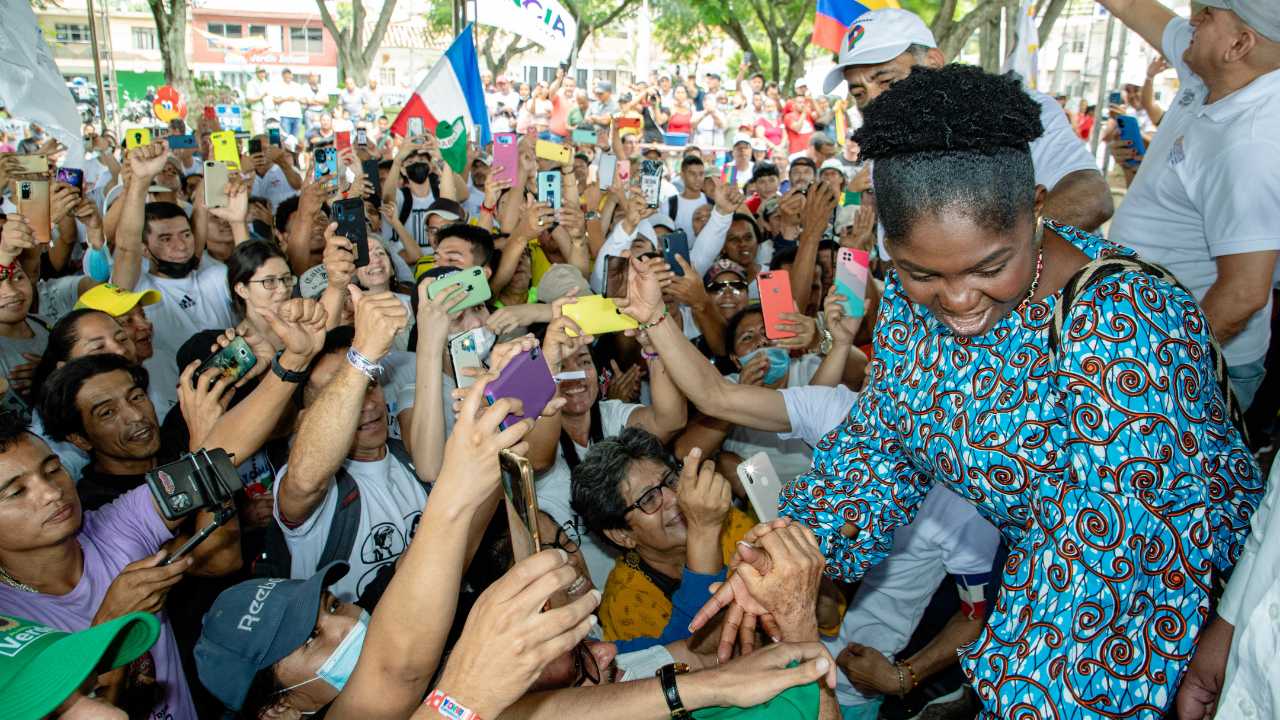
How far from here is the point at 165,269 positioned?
524 centimetres

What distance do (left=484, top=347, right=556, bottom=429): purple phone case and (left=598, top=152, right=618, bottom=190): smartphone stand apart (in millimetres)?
5524

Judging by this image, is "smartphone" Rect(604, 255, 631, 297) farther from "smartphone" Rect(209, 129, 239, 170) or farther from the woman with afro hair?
the woman with afro hair

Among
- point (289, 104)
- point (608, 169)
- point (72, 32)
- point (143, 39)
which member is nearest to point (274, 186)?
point (608, 169)

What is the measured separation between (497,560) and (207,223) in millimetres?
4281

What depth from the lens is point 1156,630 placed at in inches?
57.4

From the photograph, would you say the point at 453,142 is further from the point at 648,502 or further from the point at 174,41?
the point at 174,41

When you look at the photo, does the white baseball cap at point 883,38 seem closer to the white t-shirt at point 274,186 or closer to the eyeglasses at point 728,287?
the eyeglasses at point 728,287

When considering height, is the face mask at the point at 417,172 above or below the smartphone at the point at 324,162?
below

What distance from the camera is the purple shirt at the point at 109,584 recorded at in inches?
93.7

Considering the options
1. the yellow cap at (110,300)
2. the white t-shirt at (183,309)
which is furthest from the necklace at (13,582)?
the white t-shirt at (183,309)

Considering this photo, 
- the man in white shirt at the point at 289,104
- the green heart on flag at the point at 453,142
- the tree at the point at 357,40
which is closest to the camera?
the green heart on flag at the point at 453,142

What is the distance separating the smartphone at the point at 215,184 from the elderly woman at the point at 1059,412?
4.63 m

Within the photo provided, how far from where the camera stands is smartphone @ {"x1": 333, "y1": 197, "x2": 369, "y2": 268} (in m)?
3.81

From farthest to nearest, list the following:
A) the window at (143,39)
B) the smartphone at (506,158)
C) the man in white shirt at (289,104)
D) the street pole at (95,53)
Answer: the window at (143,39) < the man in white shirt at (289,104) < the street pole at (95,53) < the smartphone at (506,158)
